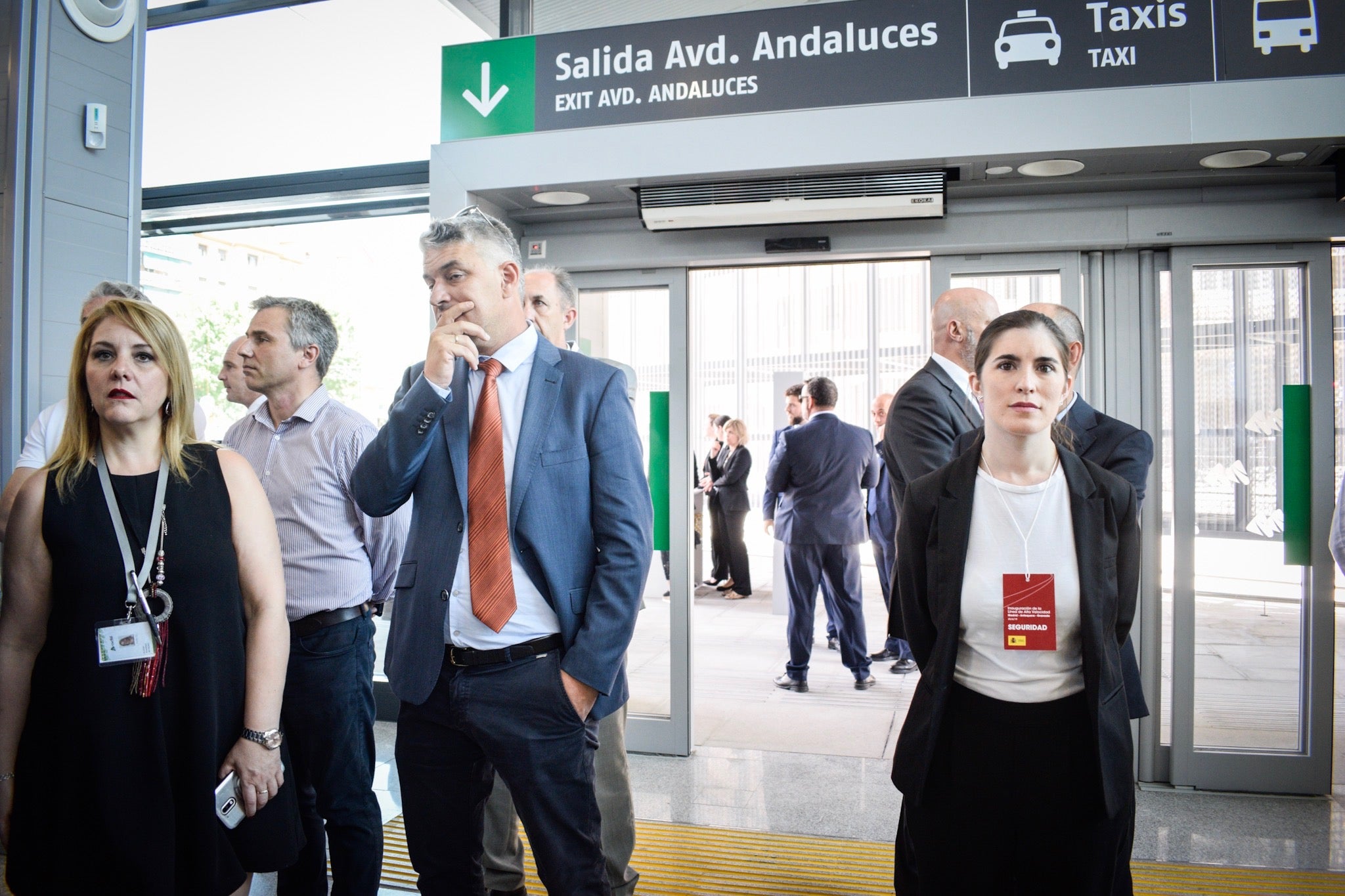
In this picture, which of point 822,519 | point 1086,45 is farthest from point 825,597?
point 1086,45

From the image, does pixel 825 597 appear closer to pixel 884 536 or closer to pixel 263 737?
pixel 884 536

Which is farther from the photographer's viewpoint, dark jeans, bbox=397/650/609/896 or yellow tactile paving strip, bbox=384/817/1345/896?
yellow tactile paving strip, bbox=384/817/1345/896

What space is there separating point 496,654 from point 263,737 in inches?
20.7

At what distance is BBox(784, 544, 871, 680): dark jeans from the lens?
561 cm

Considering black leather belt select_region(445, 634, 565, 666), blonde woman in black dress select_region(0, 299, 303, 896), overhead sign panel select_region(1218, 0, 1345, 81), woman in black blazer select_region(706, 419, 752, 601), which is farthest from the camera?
woman in black blazer select_region(706, 419, 752, 601)

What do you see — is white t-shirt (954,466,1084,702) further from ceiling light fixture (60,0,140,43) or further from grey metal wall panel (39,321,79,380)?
ceiling light fixture (60,0,140,43)

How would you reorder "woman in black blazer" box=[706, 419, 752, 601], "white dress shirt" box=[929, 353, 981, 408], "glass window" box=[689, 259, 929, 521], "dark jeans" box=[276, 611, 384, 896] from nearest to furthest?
"dark jeans" box=[276, 611, 384, 896] → "white dress shirt" box=[929, 353, 981, 408] → "woman in black blazer" box=[706, 419, 752, 601] → "glass window" box=[689, 259, 929, 521]

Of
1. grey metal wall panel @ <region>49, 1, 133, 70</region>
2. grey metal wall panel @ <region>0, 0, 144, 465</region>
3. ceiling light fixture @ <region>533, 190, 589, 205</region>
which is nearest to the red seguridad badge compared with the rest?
ceiling light fixture @ <region>533, 190, 589, 205</region>

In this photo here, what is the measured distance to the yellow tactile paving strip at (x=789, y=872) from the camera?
117 inches

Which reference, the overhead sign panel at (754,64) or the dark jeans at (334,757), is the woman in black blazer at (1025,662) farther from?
the overhead sign panel at (754,64)

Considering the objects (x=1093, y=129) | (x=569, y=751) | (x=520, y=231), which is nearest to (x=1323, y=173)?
(x=1093, y=129)

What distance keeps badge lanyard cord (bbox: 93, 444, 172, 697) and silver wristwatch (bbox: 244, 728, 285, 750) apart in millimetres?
216

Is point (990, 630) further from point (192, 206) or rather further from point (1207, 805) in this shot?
point (192, 206)

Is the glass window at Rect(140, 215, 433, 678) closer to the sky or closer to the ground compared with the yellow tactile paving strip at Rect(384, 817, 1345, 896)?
closer to the sky
